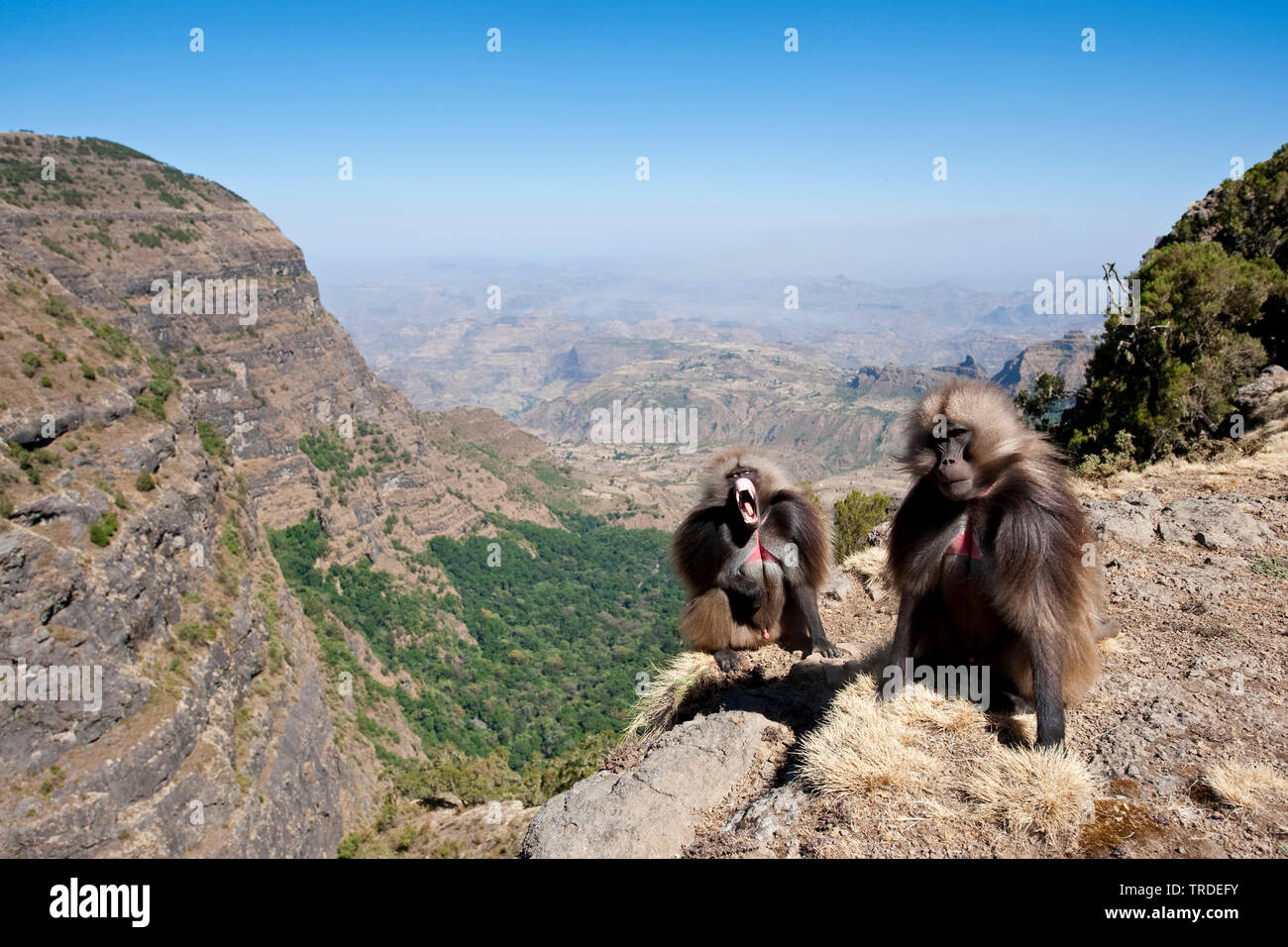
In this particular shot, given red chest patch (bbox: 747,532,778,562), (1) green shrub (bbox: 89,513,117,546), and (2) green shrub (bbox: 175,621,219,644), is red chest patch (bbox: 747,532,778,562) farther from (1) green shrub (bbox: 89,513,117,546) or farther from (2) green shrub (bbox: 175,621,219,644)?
(2) green shrub (bbox: 175,621,219,644)

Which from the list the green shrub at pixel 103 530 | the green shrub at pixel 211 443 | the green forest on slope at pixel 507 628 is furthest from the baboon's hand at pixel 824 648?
the green shrub at pixel 211 443

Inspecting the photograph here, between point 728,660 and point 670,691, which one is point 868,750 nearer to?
point 728,660

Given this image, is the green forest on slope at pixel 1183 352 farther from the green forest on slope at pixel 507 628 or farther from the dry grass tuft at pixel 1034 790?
the green forest on slope at pixel 507 628

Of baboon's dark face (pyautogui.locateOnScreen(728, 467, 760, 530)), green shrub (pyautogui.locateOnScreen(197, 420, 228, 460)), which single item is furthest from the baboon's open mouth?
green shrub (pyautogui.locateOnScreen(197, 420, 228, 460))

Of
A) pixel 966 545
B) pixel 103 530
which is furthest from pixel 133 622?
pixel 966 545

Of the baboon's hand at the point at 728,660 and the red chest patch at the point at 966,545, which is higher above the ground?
the red chest patch at the point at 966,545

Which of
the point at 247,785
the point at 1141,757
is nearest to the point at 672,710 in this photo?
the point at 1141,757
